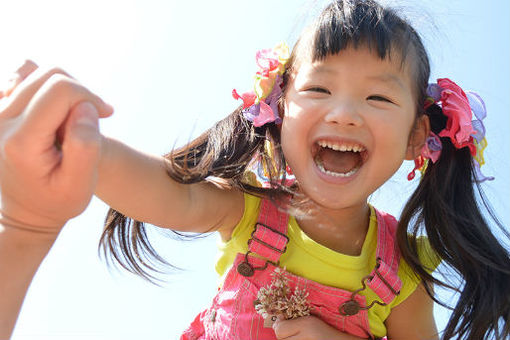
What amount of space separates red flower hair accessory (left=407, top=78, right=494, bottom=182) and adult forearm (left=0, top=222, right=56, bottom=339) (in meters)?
1.61

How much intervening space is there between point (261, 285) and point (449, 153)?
941 millimetres

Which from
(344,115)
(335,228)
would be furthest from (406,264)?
(344,115)

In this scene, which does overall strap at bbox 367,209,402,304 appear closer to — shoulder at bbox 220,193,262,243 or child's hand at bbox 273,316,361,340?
child's hand at bbox 273,316,361,340

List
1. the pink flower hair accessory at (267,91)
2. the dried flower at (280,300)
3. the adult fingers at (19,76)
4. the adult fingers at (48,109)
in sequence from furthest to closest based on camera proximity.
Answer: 1. the pink flower hair accessory at (267,91)
2. the dried flower at (280,300)
3. the adult fingers at (19,76)
4. the adult fingers at (48,109)

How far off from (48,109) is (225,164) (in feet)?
3.22

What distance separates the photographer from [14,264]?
142cm

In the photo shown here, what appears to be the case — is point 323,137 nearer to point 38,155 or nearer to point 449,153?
point 449,153

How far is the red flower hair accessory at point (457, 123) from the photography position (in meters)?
2.48

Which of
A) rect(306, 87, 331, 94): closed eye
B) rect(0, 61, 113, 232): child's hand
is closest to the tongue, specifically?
rect(306, 87, 331, 94): closed eye

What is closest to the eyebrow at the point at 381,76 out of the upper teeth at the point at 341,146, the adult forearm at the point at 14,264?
the upper teeth at the point at 341,146

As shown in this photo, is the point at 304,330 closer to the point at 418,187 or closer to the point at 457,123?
the point at 418,187

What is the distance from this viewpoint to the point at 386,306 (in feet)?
7.75

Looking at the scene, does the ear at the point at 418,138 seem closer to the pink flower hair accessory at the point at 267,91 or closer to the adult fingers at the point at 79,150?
the pink flower hair accessory at the point at 267,91

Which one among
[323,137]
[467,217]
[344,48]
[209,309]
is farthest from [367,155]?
[209,309]
